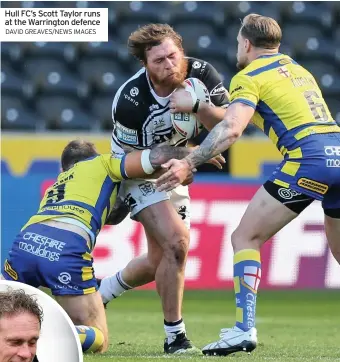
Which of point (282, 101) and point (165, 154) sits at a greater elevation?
point (282, 101)

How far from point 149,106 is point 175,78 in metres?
0.28

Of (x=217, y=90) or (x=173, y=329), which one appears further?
(x=217, y=90)

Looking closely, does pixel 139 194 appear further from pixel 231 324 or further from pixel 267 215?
pixel 231 324

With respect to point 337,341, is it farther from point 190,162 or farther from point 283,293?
point 283,293

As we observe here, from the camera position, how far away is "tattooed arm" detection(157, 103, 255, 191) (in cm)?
594

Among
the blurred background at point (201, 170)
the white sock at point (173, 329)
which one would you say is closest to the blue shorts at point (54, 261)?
the white sock at point (173, 329)

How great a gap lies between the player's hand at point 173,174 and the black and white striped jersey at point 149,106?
0.82m

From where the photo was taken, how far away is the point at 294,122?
608cm

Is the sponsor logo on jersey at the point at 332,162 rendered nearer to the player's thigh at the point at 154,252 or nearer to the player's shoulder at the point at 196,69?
the player's shoulder at the point at 196,69

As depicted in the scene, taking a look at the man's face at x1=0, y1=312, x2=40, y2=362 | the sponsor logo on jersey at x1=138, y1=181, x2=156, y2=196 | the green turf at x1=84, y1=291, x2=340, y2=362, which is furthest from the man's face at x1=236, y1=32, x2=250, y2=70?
the man's face at x1=0, y1=312, x2=40, y2=362

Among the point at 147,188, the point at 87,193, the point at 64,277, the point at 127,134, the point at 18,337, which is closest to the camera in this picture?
the point at 18,337

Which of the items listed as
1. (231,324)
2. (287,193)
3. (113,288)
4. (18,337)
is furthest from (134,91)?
(18,337)

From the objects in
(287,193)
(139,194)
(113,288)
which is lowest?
(113,288)

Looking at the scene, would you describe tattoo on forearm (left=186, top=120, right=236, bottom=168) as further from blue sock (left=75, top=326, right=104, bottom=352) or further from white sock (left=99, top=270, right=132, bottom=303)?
white sock (left=99, top=270, right=132, bottom=303)
